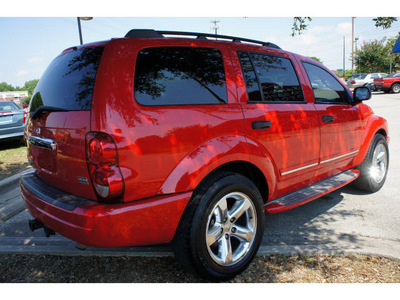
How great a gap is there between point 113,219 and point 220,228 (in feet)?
2.89

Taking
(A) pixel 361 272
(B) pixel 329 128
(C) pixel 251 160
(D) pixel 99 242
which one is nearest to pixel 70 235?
(D) pixel 99 242

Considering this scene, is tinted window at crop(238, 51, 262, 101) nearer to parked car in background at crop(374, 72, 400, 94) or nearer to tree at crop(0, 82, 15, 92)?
parked car in background at crop(374, 72, 400, 94)

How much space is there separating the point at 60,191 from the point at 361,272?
2515 mm

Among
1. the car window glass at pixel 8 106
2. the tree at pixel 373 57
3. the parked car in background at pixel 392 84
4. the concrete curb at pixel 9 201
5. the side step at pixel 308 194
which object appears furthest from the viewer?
the tree at pixel 373 57

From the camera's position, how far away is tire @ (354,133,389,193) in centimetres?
426

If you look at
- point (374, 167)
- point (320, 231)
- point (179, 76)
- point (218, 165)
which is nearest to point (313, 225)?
point (320, 231)


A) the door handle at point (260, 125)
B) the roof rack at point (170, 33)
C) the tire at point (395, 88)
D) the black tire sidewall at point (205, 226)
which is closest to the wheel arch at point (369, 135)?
the roof rack at point (170, 33)

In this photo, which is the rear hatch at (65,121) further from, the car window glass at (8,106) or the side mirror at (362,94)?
the car window glass at (8,106)

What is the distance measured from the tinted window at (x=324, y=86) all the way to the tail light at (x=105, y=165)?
8.14 ft

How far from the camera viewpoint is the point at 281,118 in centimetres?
290

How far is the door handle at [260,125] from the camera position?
8.63 feet

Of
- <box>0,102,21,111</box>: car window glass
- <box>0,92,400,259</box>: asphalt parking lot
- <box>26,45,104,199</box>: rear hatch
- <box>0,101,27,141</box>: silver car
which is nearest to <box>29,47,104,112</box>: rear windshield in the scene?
<box>26,45,104,199</box>: rear hatch

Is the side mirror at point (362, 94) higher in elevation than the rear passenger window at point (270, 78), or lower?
lower

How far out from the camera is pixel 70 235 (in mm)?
2059
